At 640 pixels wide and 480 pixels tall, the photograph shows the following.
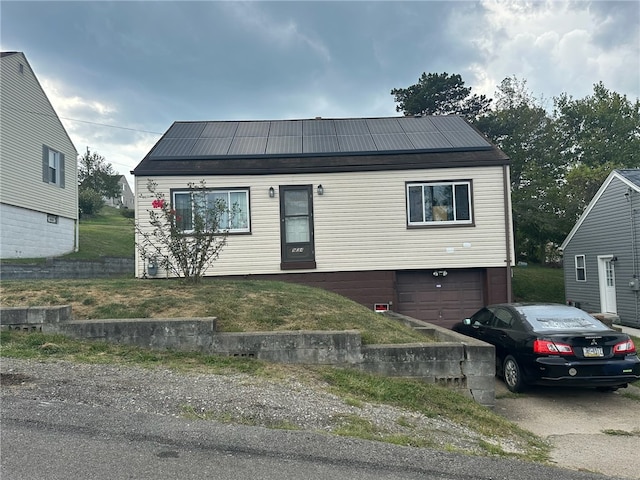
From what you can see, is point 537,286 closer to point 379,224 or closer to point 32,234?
point 379,224

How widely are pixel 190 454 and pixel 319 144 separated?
1156 centimetres

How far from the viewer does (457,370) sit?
657 centimetres

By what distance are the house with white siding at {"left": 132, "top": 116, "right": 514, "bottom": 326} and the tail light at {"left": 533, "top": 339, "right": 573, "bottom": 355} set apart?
6203mm

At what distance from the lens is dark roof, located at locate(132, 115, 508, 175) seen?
1324cm

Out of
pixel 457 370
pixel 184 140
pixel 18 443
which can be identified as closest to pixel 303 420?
pixel 18 443

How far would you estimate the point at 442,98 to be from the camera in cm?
3384

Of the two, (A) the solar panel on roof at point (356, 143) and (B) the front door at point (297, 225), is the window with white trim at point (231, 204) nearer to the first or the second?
(B) the front door at point (297, 225)

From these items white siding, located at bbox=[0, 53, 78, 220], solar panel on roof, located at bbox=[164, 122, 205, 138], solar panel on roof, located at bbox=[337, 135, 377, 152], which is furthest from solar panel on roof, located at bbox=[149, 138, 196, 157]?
white siding, located at bbox=[0, 53, 78, 220]

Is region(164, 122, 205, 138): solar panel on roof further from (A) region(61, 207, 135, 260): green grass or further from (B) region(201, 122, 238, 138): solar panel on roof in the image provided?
(A) region(61, 207, 135, 260): green grass

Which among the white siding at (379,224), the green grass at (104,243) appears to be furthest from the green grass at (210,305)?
the green grass at (104,243)

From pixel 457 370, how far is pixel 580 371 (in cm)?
187

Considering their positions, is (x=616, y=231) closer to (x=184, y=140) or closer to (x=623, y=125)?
(x=184, y=140)

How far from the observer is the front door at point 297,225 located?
13164 millimetres

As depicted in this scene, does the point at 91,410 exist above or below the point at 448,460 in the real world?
above
